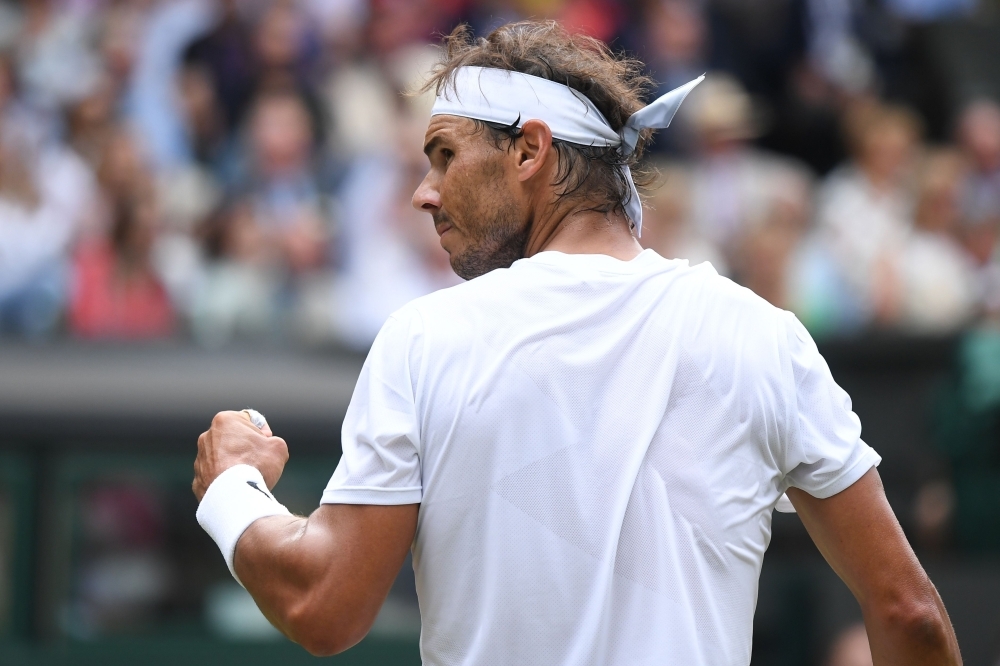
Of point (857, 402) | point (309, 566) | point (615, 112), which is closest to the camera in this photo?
point (309, 566)

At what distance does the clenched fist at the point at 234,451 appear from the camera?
2.21 meters

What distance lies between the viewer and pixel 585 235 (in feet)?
7.43

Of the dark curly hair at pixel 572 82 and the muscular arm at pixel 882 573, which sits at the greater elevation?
the dark curly hair at pixel 572 82

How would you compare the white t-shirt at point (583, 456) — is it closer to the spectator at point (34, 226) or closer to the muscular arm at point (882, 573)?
the muscular arm at point (882, 573)

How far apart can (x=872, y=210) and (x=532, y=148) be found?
20.0 feet

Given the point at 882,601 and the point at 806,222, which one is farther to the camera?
the point at 806,222

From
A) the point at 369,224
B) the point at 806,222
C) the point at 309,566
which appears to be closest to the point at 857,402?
the point at 806,222

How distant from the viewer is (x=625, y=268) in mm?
2170

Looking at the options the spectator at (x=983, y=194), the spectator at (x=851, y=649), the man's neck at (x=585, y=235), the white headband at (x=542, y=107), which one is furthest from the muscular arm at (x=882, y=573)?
the spectator at (x=983, y=194)

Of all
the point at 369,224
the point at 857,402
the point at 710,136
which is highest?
the point at 710,136

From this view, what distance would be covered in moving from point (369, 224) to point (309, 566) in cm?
521

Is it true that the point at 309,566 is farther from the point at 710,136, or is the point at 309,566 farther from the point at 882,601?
the point at 710,136

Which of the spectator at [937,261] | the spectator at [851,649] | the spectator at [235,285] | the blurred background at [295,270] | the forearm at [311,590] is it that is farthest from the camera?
the spectator at [937,261]

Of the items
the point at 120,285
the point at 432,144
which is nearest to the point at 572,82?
the point at 432,144
